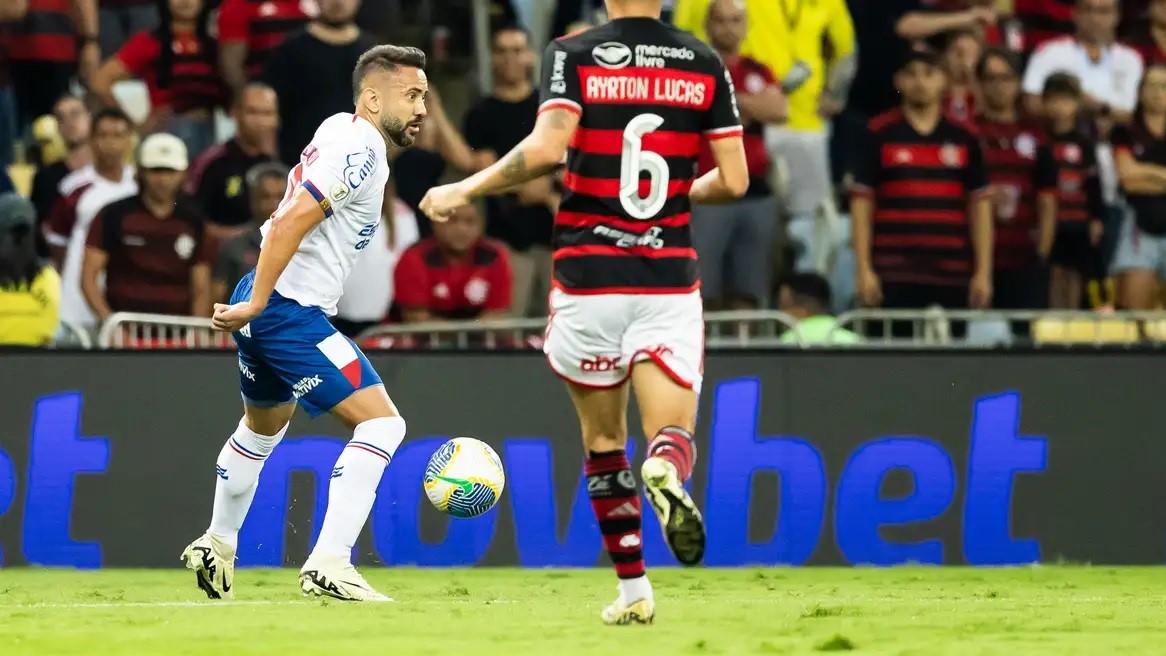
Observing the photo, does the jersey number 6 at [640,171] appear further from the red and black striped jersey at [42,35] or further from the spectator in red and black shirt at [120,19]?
the spectator in red and black shirt at [120,19]

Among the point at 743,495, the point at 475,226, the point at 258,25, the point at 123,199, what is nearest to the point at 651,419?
the point at 743,495

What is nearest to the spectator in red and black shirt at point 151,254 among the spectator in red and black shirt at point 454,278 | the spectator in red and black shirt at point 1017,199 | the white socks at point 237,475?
the spectator in red and black shirt at point 454,278

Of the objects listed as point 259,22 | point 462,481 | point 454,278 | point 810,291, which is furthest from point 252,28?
point 462,481

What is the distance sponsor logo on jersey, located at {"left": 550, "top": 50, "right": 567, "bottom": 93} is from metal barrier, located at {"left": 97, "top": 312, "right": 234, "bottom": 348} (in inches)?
201

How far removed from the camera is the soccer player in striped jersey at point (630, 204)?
7230mm

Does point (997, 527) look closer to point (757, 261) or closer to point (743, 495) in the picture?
point (743, 495)

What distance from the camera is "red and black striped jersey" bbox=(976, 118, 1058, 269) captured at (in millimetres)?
14531

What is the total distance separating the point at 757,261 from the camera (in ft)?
44.7

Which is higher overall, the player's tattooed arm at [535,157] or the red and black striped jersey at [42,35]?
the red and black striped jersey at [42,35]

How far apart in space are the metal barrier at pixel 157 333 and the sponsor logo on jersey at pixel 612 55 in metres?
5.19

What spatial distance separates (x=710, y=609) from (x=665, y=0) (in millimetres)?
8480

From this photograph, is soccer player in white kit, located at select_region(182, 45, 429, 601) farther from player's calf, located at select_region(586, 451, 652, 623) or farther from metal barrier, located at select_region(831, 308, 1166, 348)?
metal barrier, located at select_region(831, 308, 1166, 348)

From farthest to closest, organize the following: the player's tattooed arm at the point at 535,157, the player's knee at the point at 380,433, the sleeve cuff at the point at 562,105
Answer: the player's knee at the point at 380,433
the sleeve cuff at the point at 562,105
the player's tattooed arm at the point at 535,157

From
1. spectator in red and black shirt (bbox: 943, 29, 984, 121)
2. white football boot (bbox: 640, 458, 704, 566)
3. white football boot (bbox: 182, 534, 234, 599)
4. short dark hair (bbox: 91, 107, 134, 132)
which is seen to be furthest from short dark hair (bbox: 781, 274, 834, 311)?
white football boot (bbox: 640, 458, 704, 566)
